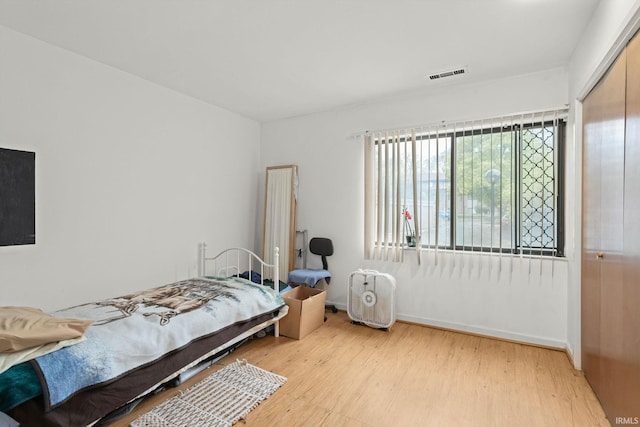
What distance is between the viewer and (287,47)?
2494 millimetres

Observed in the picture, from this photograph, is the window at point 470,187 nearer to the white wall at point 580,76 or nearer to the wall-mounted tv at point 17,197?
the white wall at point 580,76

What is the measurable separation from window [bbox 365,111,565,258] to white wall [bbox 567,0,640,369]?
183 millimetres

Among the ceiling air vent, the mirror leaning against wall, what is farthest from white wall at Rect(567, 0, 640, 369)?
the mirror leaning against wall

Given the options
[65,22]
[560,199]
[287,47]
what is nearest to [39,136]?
[65,22]

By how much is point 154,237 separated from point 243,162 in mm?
1598

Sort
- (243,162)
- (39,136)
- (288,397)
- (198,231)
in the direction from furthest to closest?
(243,162)
(198,231)
(39,136)
(288,397)

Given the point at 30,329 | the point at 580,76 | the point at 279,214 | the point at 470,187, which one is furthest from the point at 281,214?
the point at 580,76

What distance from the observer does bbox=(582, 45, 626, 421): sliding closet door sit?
1.74 meters

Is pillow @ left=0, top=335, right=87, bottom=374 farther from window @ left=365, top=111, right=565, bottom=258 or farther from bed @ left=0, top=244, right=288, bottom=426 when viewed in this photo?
window @ left=365, top=111, right=565, bottom=258

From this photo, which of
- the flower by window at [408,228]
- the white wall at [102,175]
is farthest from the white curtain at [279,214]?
the flower by window at [408,228]

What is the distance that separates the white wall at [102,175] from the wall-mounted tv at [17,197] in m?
0.05

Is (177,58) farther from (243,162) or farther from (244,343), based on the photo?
(244,343)

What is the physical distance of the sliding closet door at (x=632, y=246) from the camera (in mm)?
1514

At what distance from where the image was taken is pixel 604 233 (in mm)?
1930
